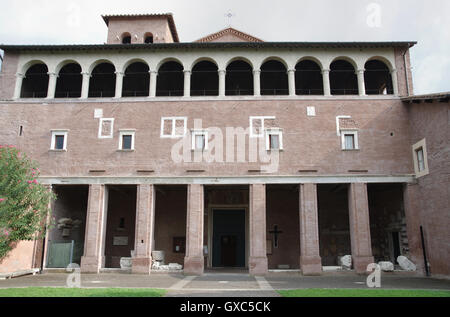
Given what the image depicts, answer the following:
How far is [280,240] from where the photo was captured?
29109 millimetres

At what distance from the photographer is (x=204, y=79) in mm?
29969

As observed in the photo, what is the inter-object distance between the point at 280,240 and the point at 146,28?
20312mm

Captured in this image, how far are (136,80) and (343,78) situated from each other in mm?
15228

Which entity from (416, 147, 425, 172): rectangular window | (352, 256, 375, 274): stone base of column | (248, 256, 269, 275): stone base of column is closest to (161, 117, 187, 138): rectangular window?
(248, 256, 269, 275): stone base of column

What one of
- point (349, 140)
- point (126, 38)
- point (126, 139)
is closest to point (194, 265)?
point (126, 139)

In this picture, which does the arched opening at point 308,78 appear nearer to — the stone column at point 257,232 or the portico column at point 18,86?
the stone column at point 257,232

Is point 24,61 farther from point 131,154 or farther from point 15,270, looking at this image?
point 15,270

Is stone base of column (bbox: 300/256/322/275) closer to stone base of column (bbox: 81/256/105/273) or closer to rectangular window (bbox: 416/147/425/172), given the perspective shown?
rectangular window (bbox: 416/147/425/172)

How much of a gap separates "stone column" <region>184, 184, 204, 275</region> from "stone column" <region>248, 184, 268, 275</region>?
9.74ft

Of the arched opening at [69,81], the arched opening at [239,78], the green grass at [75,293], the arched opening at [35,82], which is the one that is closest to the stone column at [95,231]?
the green grass at [75,293]

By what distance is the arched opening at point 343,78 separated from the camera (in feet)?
93.7

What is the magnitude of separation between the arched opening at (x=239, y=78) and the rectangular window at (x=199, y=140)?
503cm

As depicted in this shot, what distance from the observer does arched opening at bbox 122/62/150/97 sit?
2899 cm

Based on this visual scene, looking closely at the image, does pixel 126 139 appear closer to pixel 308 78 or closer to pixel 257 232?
pixel 257 232
